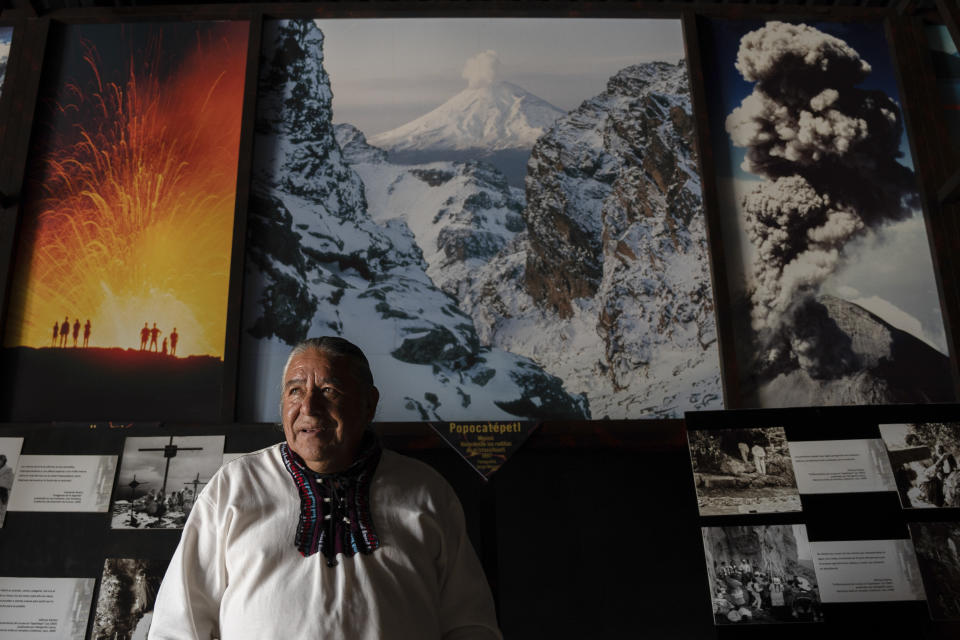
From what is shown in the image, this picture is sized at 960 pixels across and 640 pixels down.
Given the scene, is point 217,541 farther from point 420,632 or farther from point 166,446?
point 166,446

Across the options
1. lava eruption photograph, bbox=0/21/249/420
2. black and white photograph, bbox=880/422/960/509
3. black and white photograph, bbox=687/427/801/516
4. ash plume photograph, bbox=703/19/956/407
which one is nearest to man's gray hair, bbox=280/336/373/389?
lava eruption photograph, bbox=0/21/249/420

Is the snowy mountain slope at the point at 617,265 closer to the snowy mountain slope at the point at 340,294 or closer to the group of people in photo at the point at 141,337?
the snowy mountain slope at the point at 340,294

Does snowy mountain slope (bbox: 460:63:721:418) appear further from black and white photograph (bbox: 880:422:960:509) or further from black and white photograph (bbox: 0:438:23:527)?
black and white photograph (bbox: 0:438:23:527)

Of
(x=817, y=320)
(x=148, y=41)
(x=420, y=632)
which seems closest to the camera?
(x=420, y=632)

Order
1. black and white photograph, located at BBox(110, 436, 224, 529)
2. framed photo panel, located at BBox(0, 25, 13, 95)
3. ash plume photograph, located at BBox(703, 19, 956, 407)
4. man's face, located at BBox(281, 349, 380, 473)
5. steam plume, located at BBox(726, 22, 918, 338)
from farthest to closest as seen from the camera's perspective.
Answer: framed photo panel, located at BBox(0, 25, 13, 95) → steam plume, located at BBox(726, 22, 918, 338) → ash plume photograph, located at BBox(703, 19, 956, 407) → black and white photograph, located at BBox(110, 436, 224, 529) → man's face, located at BBox(281, 349, 380, 473)

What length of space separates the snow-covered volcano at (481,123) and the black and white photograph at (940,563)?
224 centimetres

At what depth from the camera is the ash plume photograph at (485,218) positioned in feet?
9.09

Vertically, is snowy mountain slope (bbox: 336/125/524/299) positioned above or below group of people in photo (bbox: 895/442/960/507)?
above

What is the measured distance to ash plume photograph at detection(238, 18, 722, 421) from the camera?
277 cm

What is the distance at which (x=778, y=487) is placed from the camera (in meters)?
2.43

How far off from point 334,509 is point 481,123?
2066mm

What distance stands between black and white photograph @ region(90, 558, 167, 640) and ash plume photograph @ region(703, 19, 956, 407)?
239 centimetres

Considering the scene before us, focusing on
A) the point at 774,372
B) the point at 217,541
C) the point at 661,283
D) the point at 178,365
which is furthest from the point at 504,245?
the point at 217,541

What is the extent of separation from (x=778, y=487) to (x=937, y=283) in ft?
4.21
